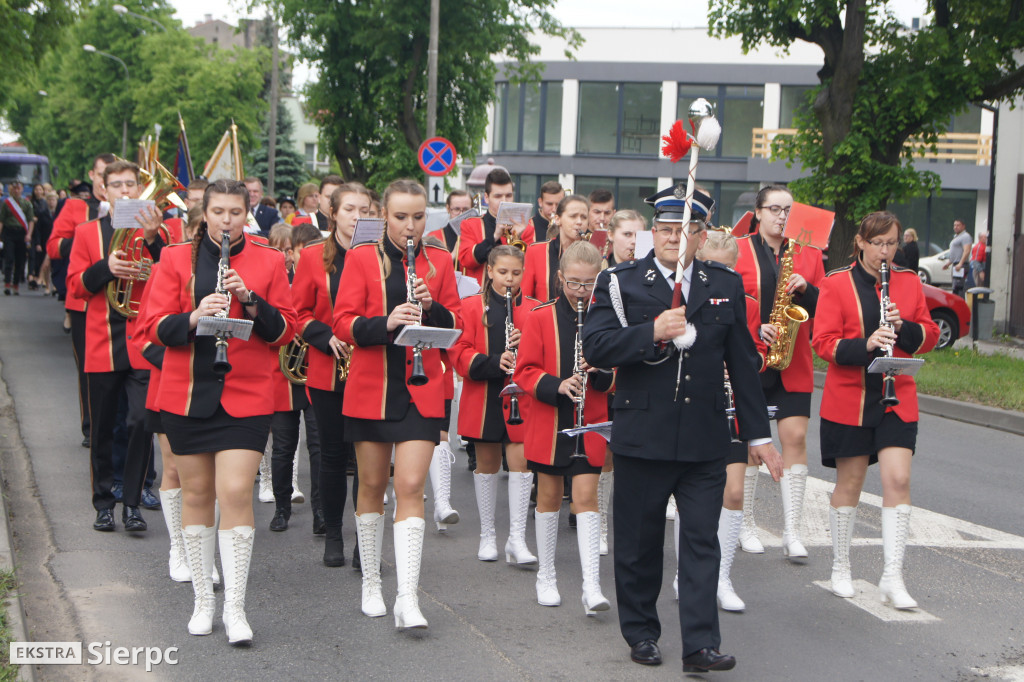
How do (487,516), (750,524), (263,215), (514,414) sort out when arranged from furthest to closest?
(263,215)
(750,524)
(487,516)
(514,414)

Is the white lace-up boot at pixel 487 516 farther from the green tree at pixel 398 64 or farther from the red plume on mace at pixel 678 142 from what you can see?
the green tree at pixel 398 64

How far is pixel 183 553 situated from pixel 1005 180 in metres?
19.6

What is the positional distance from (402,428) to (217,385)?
0.84 meters

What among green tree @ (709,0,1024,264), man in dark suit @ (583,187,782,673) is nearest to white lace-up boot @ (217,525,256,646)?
man in dark suit @ (583,187,782,673)

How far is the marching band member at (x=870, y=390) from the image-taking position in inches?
236

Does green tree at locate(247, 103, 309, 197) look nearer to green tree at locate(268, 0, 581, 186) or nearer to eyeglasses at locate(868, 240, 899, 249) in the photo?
green tree at locate(268, 0, 581, 186)

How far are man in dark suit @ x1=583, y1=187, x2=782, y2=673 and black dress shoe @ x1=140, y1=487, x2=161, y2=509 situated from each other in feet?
12.7

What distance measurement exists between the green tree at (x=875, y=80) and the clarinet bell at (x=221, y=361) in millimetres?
13837

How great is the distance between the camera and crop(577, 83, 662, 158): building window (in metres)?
45.4

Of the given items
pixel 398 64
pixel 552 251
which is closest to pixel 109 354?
pixel 552 251

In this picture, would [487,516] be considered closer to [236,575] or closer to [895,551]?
[236,575]

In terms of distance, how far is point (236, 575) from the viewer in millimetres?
5234

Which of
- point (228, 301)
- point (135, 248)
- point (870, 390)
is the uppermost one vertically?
point (135, 248)

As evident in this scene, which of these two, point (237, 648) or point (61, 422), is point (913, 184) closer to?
point (61, 422)
